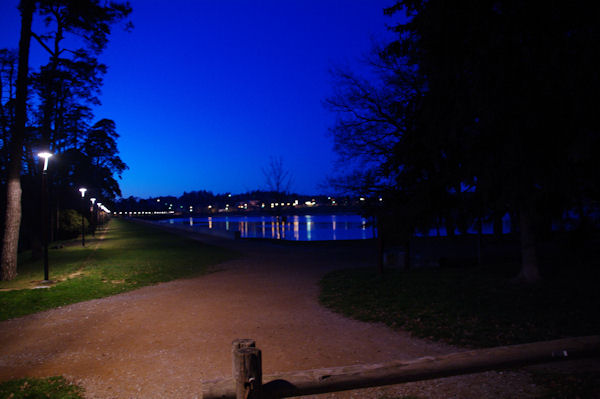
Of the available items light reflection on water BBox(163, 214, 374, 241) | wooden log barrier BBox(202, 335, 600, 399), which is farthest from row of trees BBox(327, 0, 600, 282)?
wooden log barrier BBox(202, 335, 600, 399)

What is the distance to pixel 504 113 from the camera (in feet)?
25.0

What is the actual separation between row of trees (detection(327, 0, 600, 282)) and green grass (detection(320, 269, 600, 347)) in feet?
3.96

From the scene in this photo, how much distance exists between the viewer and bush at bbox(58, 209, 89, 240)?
3291 cm

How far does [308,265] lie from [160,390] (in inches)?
437

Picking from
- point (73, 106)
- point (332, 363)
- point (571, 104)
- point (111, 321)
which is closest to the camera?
point (332, 363)

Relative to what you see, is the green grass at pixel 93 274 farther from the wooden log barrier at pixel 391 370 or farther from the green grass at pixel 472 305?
the wooden log barrier at pixel 391 370

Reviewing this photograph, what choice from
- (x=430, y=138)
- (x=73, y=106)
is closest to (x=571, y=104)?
(x=430, y=138)

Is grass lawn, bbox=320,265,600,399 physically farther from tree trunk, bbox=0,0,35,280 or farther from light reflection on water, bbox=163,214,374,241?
tree trunk, bbox=0,0,35,280

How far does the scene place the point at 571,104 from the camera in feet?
23.8

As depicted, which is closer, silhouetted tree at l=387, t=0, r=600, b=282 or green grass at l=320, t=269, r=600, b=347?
A: green grass at l=320, t=269, r=600, b=347

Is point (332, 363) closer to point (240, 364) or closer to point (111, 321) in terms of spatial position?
point (240, 364)

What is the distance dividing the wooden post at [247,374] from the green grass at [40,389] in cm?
296

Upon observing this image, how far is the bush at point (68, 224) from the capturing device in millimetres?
32906

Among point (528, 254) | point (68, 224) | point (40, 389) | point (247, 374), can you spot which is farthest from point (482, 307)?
point (68, 224)
